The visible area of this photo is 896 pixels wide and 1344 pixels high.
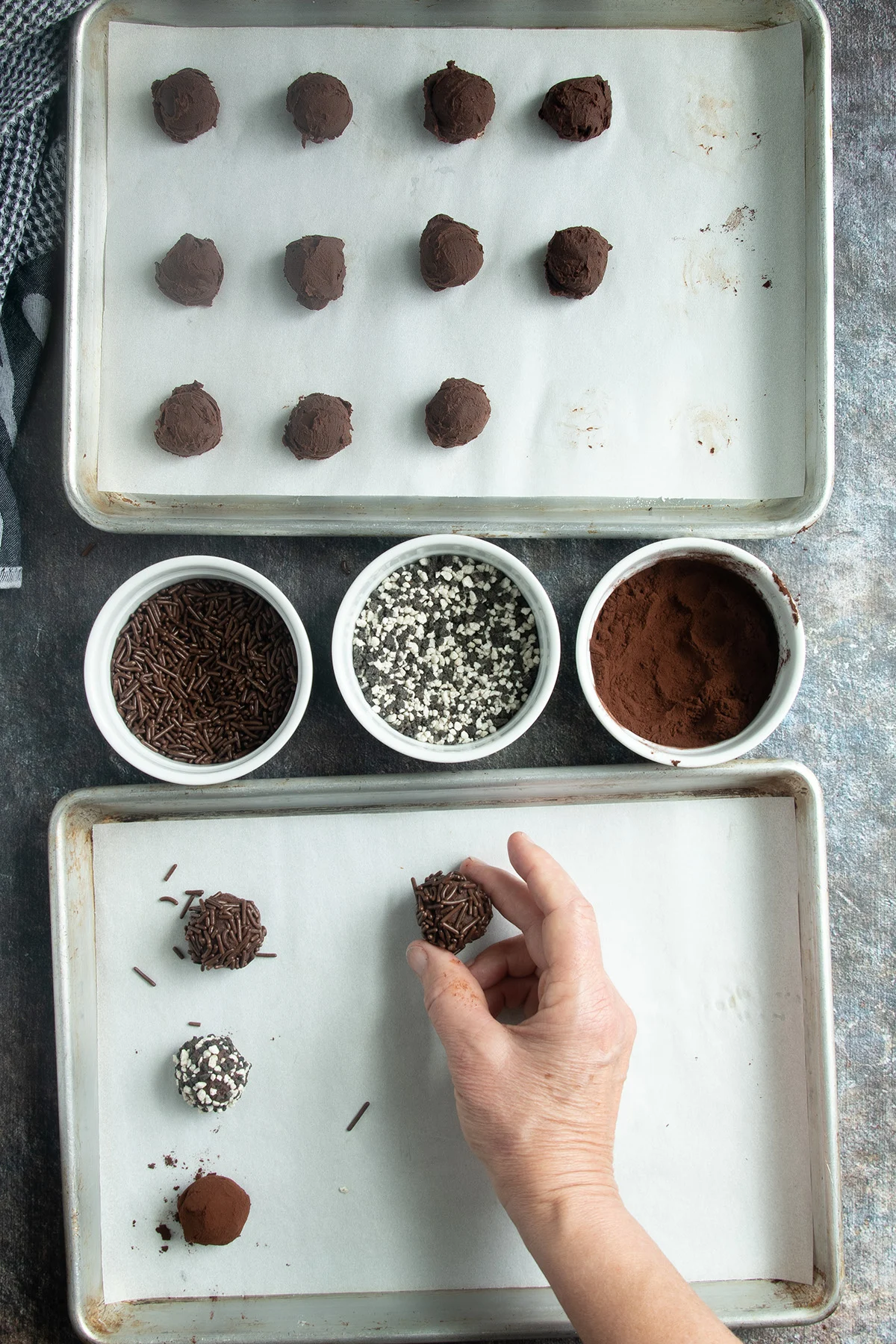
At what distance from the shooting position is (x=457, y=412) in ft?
5.08

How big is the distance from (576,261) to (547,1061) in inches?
49.6

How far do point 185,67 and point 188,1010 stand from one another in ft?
5.25

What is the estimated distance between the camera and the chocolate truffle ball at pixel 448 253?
156cm

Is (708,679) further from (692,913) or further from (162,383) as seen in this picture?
(162,383)

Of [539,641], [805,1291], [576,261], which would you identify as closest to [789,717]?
[539,641]

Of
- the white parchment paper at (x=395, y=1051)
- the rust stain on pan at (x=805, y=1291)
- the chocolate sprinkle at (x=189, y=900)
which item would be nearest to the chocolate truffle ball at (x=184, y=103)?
the white parchment paper at (x=395, y=1051)

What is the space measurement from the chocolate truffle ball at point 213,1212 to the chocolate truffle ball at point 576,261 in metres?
1.60

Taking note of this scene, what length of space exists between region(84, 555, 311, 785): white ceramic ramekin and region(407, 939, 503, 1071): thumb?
413mm

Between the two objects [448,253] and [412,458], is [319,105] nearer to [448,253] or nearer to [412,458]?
[448,253]

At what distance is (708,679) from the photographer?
157 centimetres

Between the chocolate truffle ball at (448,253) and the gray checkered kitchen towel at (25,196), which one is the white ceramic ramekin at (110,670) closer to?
the gray checkered kitchen towel at (25,196)

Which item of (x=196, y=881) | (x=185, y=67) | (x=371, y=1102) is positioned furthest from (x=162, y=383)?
(x=371, y=1102)

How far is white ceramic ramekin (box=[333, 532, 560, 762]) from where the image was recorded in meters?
1.54

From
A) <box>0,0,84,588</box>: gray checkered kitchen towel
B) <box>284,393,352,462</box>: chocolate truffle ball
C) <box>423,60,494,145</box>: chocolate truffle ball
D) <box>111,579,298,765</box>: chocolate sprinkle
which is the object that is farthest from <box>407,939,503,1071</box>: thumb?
<box>423,60,494,145</box>: chocolate truffle ball
